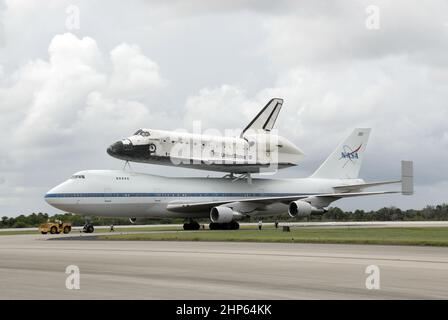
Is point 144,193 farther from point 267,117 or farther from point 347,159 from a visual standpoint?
point 347,159

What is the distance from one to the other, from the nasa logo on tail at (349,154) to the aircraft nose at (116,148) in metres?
25.2

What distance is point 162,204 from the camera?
57062mm

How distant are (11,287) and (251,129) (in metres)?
50.4

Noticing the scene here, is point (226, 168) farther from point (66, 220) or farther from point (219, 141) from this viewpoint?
point (66, 220)

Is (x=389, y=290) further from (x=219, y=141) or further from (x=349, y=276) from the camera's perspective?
(x=219, y=141)

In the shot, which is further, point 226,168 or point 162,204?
point 226,168

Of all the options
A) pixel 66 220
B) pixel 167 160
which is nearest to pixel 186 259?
pixel 167 160

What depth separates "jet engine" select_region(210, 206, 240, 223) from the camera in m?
54.9

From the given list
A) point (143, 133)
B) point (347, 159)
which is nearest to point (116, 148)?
point (143, 133)

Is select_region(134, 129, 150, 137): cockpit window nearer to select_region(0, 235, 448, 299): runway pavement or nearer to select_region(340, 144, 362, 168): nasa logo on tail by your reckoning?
select_region(340, 144, 362, 168): nasa logo on tail

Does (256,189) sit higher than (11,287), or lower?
higher
